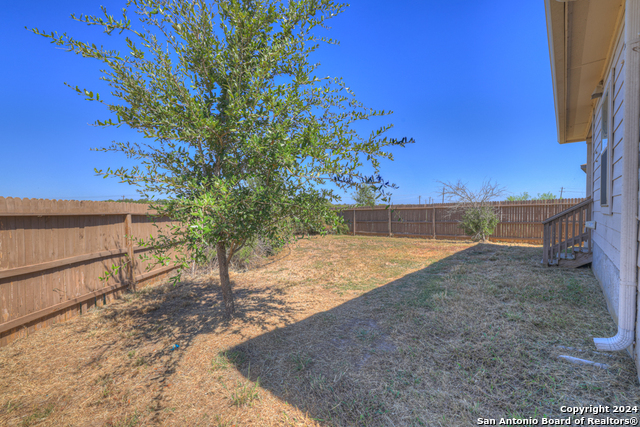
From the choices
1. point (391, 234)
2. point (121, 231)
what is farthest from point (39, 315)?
point (391, 234)

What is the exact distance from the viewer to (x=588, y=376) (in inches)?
99.4

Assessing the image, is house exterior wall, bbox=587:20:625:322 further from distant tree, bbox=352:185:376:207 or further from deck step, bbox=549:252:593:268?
distant tree, bbox=352:185:376:207

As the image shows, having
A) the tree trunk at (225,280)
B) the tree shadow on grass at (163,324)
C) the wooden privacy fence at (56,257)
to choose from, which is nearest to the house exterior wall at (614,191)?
the tree shadow on grass at (163,324)

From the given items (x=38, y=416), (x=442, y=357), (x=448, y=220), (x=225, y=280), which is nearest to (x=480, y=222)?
(x=448, y=220)

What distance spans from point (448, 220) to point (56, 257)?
1462 cm

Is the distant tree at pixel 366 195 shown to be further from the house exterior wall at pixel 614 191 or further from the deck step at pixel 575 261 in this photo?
the deck step at pixel 575 261

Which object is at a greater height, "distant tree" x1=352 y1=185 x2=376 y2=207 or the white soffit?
the white soffit

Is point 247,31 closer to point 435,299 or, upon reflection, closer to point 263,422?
point 263,422

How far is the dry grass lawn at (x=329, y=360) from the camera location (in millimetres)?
2369

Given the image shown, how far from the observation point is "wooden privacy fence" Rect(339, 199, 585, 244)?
11872 millimetres

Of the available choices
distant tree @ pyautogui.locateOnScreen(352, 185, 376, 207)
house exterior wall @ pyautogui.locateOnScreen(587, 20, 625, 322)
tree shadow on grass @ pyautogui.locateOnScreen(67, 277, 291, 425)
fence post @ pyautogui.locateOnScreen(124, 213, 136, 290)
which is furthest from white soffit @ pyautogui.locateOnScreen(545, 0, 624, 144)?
fence post @ pyautogui.locateOnScreen(124, 213, 136, 290)

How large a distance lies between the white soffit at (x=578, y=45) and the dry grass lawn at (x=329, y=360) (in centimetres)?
372

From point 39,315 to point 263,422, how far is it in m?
3.91

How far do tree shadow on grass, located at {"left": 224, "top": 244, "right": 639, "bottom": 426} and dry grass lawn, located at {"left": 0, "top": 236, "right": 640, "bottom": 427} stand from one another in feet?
0.05
